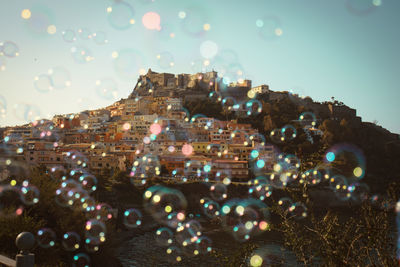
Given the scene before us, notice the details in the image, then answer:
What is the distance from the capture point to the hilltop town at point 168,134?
32.3m

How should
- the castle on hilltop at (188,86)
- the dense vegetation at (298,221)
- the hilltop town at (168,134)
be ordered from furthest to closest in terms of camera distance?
the castle on hilltop at (188,86), the hilltop town at (168,134), the dense vegetation at (298,221)

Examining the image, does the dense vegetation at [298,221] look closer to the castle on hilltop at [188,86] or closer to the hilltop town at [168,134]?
the hilltop town at [168,134]

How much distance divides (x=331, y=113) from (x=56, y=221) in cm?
5207

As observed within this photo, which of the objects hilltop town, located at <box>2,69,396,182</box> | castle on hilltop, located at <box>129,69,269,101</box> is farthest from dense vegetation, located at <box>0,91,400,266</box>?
castle on hilltop, located at <box>129,69,269,101</box>

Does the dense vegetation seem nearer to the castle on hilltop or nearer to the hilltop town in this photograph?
the hilltop town

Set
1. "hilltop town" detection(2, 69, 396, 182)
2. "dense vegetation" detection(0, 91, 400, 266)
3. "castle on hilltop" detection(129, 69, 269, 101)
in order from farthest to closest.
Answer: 1. "castle on hilltop" detection(129, 69, 269, 101)
2. "hilltop town" detection(2, 69, 396, 182)
3. "dense vegetation" detection(0, 91, 400, 266)

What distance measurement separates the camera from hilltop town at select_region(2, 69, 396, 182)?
106 ft

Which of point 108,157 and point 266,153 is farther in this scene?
point 266,153

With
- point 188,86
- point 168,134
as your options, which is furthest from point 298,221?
point 188,86

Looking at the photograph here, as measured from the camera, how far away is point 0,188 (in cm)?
1490

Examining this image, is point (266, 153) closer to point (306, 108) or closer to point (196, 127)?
point (196, 127)

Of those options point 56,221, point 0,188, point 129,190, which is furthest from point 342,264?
point 129,190

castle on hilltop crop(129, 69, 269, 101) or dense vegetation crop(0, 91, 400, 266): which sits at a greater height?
castle on hilltop crop(129, 69, 269, 101)

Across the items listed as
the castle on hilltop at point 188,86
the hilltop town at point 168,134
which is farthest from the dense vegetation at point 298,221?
the castle on hilltop at point 188,86
